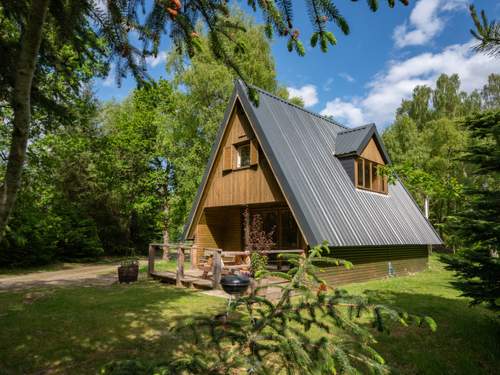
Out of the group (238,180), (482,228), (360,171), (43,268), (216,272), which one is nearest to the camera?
(482,228)

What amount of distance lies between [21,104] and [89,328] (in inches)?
207

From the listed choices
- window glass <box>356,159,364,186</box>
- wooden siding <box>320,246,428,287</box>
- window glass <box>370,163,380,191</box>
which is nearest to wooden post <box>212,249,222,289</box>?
wooden siding <box>320,246,428,287</box>

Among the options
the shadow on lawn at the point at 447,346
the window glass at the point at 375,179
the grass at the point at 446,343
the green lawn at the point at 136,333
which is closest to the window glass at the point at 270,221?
the window glass at the point at 375,179

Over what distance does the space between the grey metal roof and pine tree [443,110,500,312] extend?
13.7ft

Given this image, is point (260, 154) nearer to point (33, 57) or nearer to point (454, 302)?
point (454, 302)

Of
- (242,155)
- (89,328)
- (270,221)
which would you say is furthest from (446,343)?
(242,155)

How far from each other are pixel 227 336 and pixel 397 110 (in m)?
46.0

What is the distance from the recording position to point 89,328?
21.1 ft

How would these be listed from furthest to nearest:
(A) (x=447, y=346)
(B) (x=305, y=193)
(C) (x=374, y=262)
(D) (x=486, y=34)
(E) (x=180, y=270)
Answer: (C) (x=374, y=262) < (E) (x=180, y=270) < (B) (x=305, y=193) < (A) (x=447, y=346) < (D) (x=486, y=34)

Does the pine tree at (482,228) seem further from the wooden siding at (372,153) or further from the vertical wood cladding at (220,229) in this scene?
the vertical wood cladding at (220,229)

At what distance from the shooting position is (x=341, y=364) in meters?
1.77

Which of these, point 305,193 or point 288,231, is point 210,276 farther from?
point 305,193

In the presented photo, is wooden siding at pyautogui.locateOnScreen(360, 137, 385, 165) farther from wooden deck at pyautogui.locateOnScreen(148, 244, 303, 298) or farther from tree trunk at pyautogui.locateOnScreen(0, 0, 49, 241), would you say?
tree trunk at pyautogui.locateOnScreen(0, 0, 49, 241)

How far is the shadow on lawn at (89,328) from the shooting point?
4.88 metres
